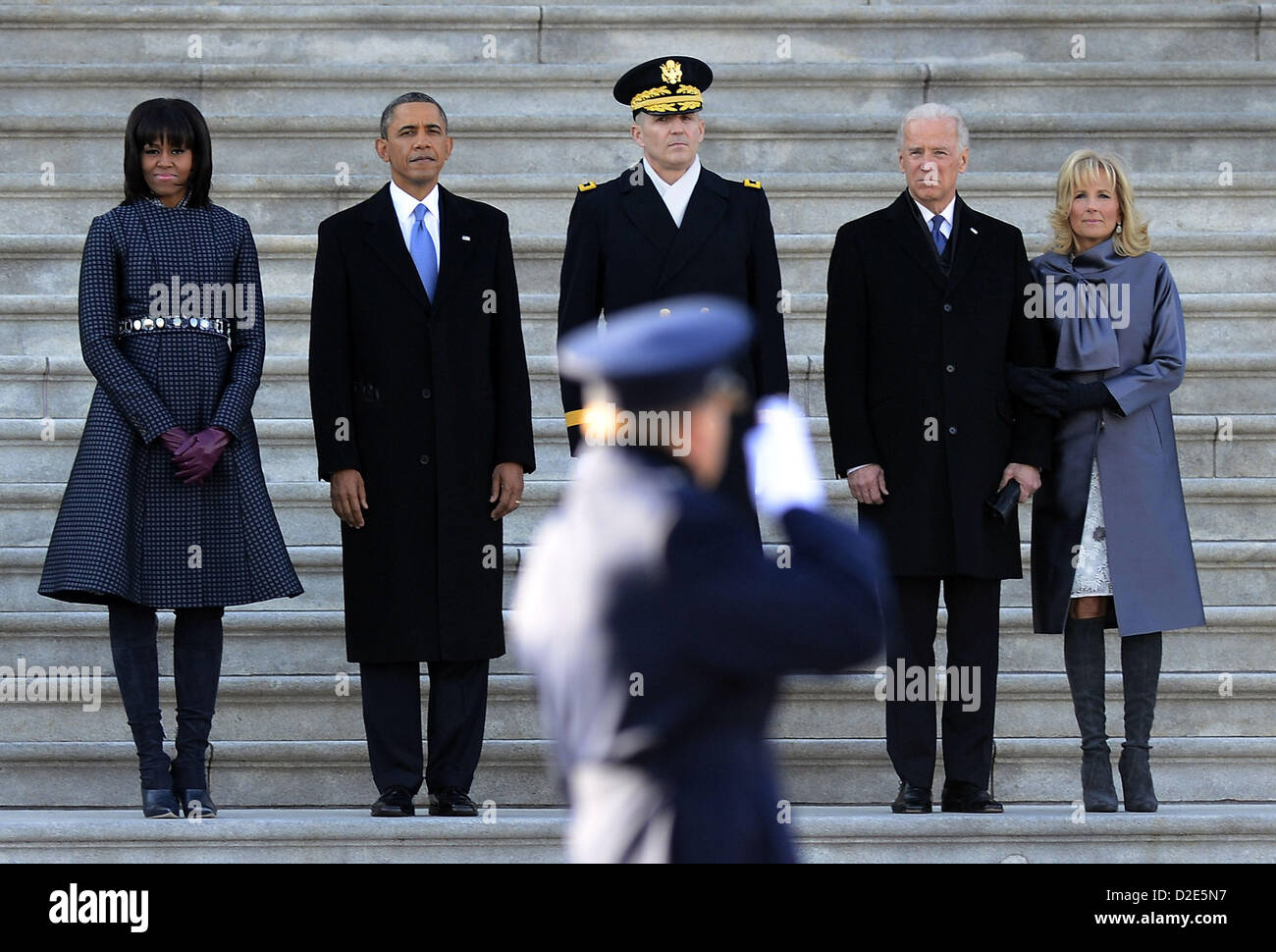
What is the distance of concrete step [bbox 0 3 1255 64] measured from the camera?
8.19 meters

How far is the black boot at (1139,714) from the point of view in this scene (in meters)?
5.19

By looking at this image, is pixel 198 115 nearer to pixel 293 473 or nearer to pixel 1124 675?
pixel 293 473

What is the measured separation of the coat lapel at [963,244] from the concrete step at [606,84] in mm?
2475

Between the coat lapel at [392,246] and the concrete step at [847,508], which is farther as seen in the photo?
the concrete step at [847,508]

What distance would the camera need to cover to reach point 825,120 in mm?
7668

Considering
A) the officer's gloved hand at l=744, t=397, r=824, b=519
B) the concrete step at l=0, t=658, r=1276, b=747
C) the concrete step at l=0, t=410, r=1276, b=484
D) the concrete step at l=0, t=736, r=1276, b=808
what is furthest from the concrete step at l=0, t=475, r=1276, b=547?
the officer's gloved hand at l=744, t=397, r=824, b=519

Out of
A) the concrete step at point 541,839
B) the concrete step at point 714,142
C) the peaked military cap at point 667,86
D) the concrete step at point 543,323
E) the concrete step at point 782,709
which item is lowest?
the concrete step at point 541,839

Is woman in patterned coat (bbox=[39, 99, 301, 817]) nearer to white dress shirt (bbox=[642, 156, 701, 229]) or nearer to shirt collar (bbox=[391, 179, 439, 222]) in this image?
shirt collar (bbox=[391, 179, 439, 222])

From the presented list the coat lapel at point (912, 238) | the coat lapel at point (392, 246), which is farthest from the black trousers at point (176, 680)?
the coat lapel at point (912, 238)

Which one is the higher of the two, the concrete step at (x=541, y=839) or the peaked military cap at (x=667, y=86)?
the peaked military cap at (x=667, y=86)

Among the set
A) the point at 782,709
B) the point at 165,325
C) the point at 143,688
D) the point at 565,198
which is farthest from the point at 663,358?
the point at 565,198

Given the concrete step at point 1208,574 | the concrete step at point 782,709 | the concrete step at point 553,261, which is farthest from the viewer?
the concrete step at point 553,261

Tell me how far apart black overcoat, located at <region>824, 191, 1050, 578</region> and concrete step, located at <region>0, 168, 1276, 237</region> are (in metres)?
1.92

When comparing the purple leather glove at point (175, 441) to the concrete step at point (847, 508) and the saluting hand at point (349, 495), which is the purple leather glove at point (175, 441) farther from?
the concrete step at point (847, 508)
